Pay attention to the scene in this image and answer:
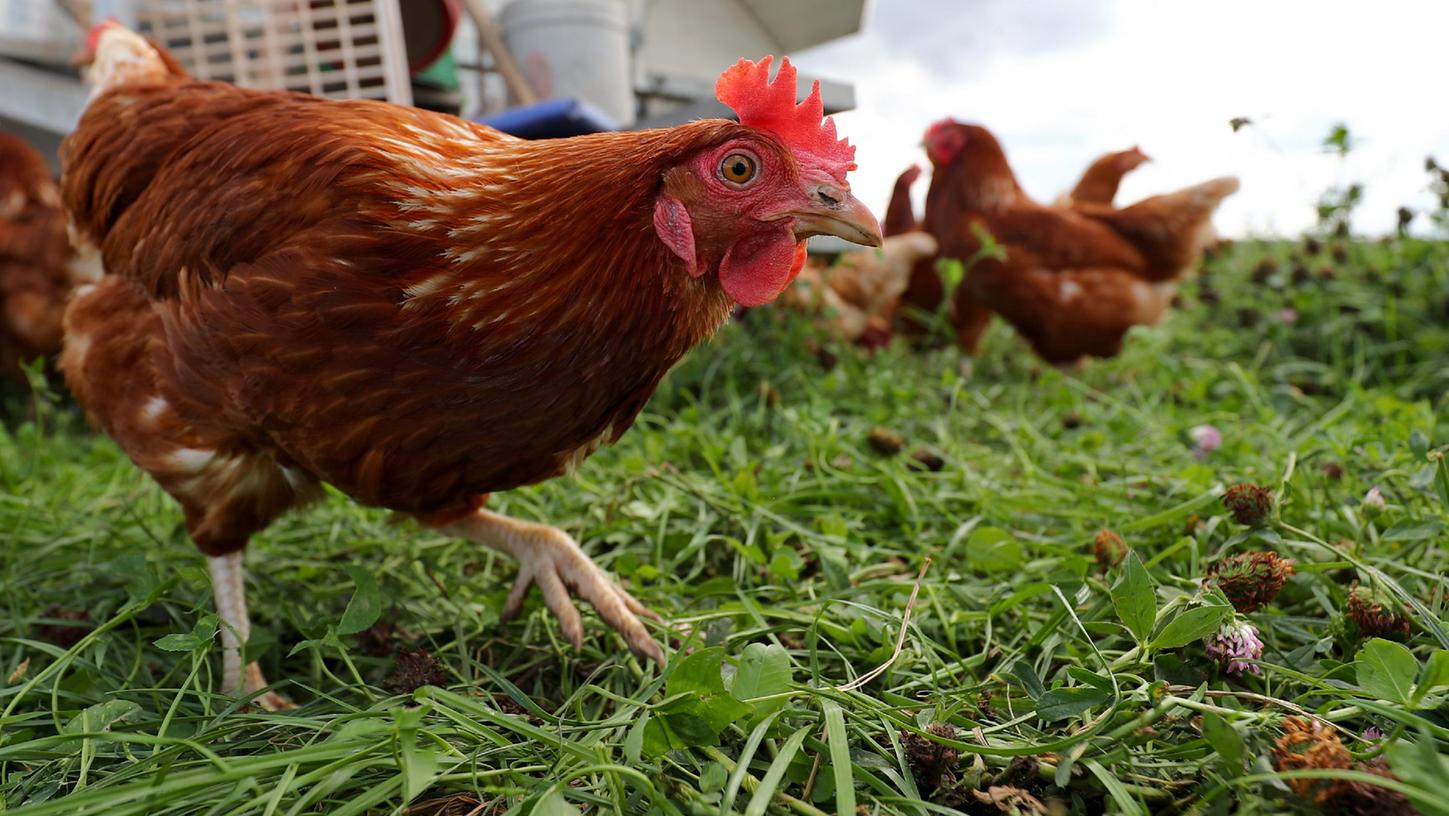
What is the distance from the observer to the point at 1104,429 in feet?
7.69

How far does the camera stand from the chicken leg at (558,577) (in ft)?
4.39

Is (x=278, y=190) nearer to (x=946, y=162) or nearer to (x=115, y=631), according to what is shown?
(x=115, y=631)

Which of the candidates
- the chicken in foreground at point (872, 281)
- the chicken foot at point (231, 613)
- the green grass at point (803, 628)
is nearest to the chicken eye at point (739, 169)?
the green grass at point (803, 628)

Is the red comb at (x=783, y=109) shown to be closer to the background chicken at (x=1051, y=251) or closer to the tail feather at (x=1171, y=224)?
the background chicken at (x=1051, y=251)

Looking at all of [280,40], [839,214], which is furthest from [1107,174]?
[839,214]

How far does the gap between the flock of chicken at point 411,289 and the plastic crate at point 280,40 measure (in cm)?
158

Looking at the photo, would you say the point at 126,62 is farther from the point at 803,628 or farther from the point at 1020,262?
the point at 1020,262

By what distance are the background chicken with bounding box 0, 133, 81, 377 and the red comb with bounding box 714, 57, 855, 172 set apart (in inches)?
119

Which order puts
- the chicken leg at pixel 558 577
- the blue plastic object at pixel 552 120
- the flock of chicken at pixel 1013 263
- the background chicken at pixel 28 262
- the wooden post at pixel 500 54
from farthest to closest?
the wooden post at pixel 500 54 → the flock of chicken at pixel 1013 263 → the background chicken at pixel 28 262 → the blue plastic object at pixel 552 120 → the chicken leg at pixel 558 577

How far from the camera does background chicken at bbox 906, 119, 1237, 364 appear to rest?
139 inches

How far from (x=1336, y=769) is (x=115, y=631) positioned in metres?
1.76

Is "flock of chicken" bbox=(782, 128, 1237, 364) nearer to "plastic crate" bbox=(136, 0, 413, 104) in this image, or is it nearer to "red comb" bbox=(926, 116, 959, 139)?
"red comb" bbox=(926, 116, 959, 139)

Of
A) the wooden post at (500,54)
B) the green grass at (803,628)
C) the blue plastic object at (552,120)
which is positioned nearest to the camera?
the green grass at (803,628)

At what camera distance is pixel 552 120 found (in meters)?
2.80
